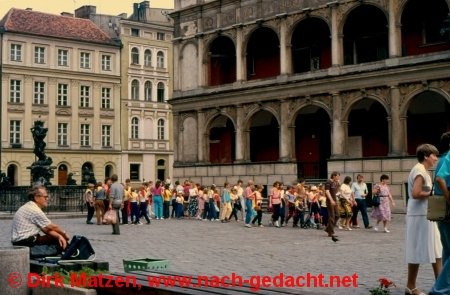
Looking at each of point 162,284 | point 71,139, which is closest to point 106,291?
point 162,284

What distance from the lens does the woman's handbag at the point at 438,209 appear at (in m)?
7.95

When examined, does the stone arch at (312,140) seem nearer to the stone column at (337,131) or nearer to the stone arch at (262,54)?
the stone column at (337,131)

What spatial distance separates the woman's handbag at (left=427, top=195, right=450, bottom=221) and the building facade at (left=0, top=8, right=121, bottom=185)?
182 feet

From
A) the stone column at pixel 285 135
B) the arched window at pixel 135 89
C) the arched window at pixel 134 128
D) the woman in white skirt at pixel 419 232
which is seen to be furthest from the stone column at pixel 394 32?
the arched window at pixel 135 89

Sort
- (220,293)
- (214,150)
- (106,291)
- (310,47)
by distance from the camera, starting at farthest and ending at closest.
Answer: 1. (214,150)
2. (310,47)
3. (106,291)
4. (220,293)

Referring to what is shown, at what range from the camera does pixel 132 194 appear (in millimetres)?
27859

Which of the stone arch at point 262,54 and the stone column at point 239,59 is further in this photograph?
the stone arch at point 262,54

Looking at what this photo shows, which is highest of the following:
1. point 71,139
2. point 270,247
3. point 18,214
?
point 71,139

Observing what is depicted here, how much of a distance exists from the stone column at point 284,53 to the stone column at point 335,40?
308cm

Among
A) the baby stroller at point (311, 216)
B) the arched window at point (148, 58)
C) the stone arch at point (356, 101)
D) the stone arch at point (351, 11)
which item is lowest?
the baby stroller at point (311, 216)

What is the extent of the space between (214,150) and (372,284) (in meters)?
32.5

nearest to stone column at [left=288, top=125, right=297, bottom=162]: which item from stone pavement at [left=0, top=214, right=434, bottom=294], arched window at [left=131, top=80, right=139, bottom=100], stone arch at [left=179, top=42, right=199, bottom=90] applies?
stone arch at [left=179, top=42, right=199, bottom=90]

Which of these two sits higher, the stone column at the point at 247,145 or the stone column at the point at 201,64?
the stone column at the point at 201,64

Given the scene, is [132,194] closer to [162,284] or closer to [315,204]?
[315,204]
